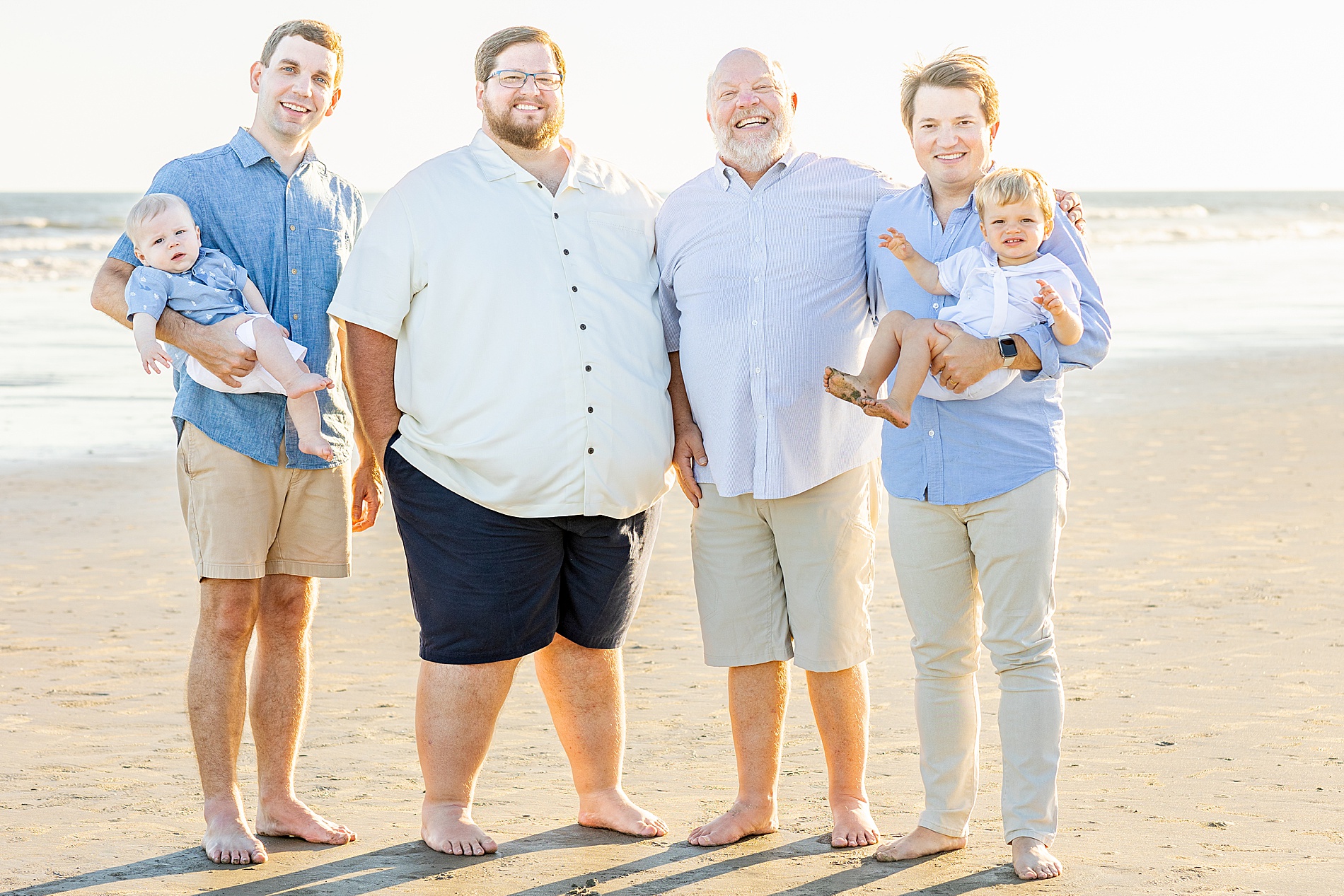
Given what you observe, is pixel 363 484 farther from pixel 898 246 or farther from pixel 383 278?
pixel 898 246

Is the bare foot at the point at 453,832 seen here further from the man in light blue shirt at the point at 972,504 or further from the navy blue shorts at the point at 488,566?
the man in light blue shirt at the point at 972,504

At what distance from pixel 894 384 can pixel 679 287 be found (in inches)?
28.1

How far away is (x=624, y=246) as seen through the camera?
12.7ft

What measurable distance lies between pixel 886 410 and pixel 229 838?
6.60 ft

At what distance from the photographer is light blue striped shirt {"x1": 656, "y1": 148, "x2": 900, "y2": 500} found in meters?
3.74

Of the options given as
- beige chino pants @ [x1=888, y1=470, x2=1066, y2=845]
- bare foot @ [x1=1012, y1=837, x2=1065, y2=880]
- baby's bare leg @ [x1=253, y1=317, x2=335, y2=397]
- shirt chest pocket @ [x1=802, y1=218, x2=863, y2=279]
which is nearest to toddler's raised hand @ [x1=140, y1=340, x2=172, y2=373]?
baby's bare leg @ [x1=253, y1=317, x2=335, y2=397]

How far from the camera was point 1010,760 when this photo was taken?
350 cm

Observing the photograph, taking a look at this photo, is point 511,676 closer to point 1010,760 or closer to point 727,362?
point 727,362

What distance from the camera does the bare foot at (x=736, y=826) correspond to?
3.76m

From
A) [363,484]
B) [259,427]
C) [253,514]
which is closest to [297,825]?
[253,514]

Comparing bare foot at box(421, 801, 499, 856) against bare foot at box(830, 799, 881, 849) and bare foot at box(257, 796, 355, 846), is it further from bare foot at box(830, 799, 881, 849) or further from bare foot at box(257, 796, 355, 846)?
bare foot at box(830, 799, 881, 849)

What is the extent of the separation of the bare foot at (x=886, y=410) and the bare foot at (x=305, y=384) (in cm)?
136

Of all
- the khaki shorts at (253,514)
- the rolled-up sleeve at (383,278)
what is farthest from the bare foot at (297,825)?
the rolled-up sleeve at (383,278)

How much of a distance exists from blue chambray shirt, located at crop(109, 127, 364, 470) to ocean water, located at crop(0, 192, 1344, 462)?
6.55 meters
